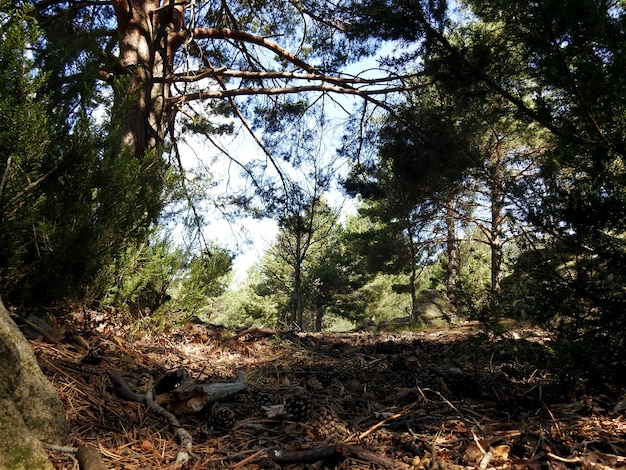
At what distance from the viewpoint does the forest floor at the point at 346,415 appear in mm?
1795

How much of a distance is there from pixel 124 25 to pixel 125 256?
4159 mm

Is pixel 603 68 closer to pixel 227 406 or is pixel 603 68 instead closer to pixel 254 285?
pixel 227 406

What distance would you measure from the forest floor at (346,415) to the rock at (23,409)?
0.41ft

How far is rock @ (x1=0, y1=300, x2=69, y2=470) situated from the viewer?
143 centimetres

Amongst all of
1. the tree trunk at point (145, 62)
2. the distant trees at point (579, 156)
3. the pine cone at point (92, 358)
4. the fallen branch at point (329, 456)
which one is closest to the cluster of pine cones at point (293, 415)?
the fallen branch at point (329, 456)

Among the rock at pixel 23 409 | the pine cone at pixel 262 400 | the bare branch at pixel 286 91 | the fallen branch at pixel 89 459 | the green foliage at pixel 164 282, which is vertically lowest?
the pine cone at pixel 262 400

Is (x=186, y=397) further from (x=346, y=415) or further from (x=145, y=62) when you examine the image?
(x=145, y=62)

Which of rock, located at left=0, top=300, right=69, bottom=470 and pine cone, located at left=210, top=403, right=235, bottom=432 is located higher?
rock, located at left=0, top=300, right=69, bottom=470

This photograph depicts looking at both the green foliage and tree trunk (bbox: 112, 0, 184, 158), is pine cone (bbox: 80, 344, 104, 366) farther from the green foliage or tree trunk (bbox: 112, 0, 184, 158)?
tree trunk (bbox: 112, 0, 184, 158)

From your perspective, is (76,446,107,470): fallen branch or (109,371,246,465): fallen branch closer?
(76,446,107,470): fallen branch

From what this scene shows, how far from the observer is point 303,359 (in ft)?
12.6

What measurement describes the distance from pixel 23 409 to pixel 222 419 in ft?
3.04

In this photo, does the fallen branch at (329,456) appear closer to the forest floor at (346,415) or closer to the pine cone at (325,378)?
the forest floor at (346,415)

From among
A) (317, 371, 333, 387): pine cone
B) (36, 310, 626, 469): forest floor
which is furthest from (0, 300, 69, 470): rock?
(317, 371, 333, 387): pine cone
